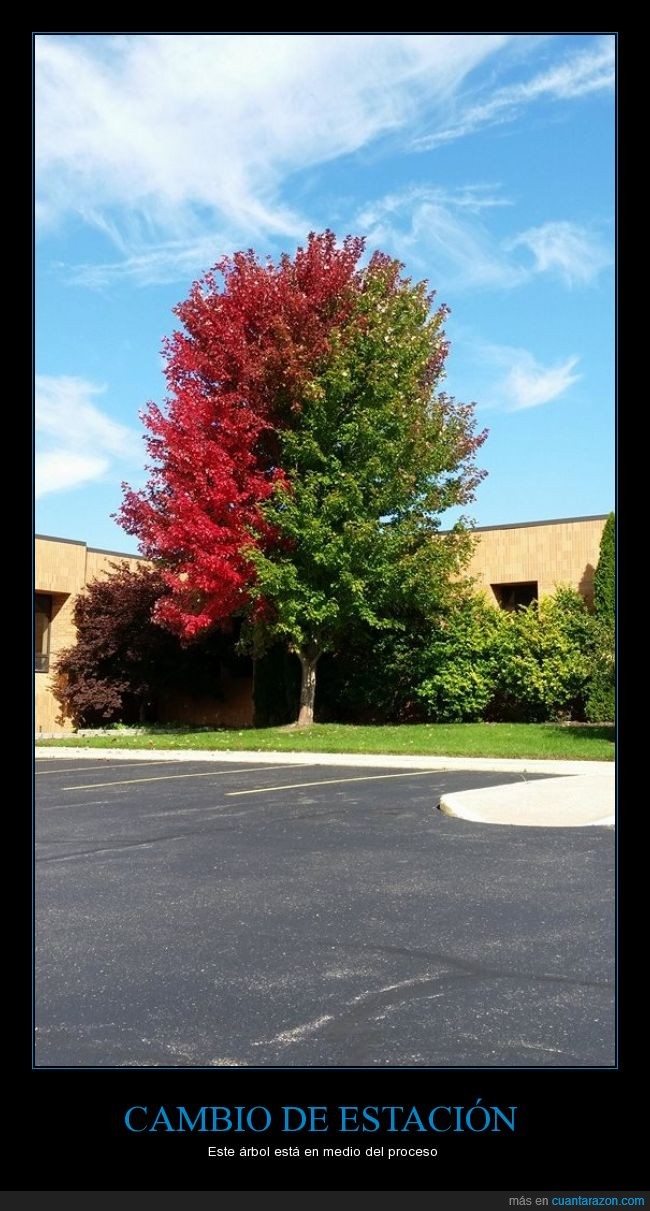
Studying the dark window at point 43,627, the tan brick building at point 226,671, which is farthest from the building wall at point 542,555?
the dark window at point 43,627

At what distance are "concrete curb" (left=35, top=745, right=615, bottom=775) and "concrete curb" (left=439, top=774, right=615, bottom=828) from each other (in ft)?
5.07

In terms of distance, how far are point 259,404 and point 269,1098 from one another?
20968 millimetres

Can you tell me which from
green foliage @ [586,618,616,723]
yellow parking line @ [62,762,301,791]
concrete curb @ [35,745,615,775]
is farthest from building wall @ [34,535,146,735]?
yellow parking line @ [62,762,301,791]

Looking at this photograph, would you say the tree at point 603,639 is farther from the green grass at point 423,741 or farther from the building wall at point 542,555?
the building wall at point 542,555

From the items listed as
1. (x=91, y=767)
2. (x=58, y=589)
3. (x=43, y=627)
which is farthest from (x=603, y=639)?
(x=43, y=627)

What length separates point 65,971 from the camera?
5012 millimetres

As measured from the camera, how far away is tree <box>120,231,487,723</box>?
21.6 meters

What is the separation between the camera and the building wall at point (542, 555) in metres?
26.3

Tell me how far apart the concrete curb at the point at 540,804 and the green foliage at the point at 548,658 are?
11.9 m

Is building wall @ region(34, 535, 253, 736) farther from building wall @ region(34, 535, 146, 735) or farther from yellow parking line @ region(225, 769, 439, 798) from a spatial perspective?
yellow parking line @ region(225, 769, 439, 798)

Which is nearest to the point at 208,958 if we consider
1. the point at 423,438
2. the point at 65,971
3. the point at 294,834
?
the point at 65,971

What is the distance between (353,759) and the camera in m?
16.9

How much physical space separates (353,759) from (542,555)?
1213cm
